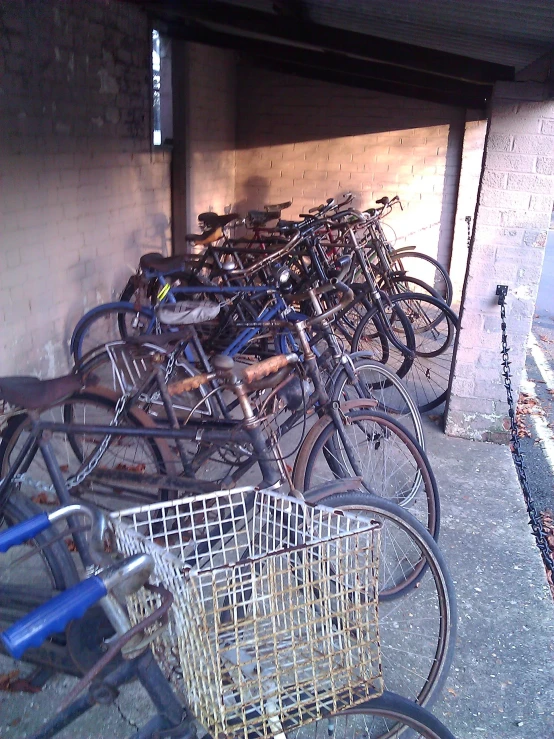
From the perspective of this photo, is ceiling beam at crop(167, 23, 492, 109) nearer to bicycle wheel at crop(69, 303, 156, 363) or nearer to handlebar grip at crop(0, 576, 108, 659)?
bicycle wheel at crop(69, 303, 156, 363)

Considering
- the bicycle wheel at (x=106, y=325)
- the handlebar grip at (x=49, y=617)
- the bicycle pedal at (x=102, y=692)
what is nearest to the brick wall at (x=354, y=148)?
the bicycle wheel at (x=106, y=325)

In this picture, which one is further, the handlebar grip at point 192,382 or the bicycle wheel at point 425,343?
the bicycle wheel at point 425,343

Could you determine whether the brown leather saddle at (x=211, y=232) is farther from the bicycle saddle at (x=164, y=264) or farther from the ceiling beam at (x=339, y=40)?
the ceiling beam at (x=339, y=40)

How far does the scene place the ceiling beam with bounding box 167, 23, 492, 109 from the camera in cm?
632

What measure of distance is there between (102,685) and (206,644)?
357 millimetres

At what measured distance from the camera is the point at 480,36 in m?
3.34

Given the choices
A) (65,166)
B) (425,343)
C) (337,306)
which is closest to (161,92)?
(65,166)

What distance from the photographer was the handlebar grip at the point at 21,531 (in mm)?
1506

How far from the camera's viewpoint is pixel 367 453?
126 inches

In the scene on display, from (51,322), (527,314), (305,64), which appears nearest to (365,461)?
(527,314)

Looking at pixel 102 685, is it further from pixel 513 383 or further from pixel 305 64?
pixel 305 64

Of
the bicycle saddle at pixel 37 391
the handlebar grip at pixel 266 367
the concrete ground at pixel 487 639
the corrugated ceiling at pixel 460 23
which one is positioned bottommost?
the concrete ground at pixel 487 639

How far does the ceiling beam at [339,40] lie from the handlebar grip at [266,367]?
2.49 meters

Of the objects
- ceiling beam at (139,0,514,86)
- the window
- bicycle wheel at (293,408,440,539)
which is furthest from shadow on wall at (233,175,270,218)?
bicycle wheel at (293,408,440,539)
